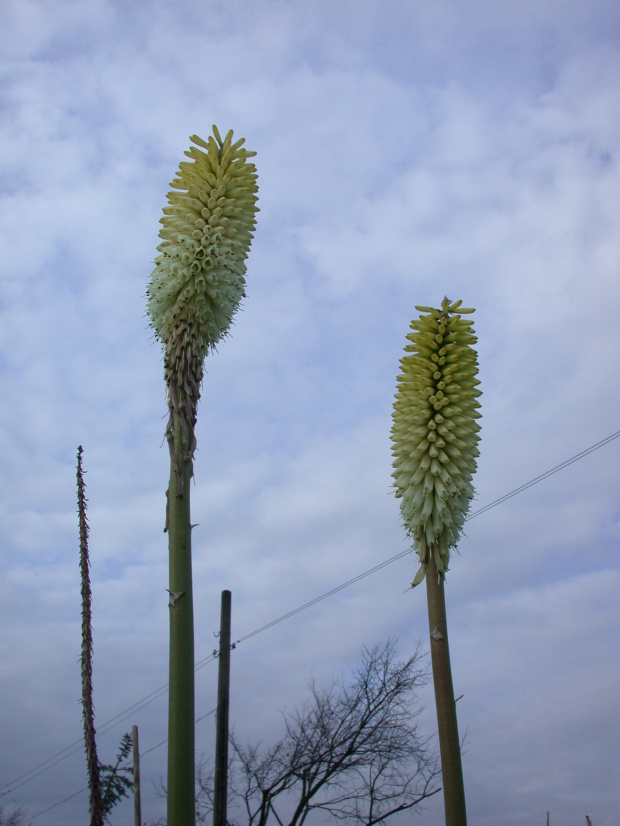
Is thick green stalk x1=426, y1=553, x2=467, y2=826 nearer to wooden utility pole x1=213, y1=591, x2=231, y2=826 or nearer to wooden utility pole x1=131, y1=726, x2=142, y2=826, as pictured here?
wooden utility pole x1=213, y1=591, x2=231, y2=826

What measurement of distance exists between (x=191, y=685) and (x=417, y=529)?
2162mm

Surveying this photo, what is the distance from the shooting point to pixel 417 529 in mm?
6449

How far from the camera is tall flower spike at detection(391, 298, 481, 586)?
650cm

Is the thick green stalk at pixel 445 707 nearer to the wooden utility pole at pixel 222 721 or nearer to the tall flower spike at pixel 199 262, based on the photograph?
the tall flower spike at pixel 199 262

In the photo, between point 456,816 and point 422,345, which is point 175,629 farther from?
point 422,345

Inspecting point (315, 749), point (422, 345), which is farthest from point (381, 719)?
point (422, 345)

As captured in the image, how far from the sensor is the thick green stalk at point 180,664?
5.45 m

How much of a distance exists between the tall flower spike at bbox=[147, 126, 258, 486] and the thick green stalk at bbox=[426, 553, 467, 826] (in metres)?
2.52

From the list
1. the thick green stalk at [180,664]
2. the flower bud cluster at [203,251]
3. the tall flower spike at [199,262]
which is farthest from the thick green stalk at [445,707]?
the flower bud cluster at [203,251]

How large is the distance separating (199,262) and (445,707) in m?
4.31

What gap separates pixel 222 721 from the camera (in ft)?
44.3

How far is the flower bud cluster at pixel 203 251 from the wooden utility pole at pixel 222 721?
8.63 m

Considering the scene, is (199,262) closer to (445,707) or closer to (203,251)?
(203,251)

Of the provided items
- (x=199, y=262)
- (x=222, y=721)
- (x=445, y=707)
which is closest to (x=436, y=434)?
(x=445, y=707)
